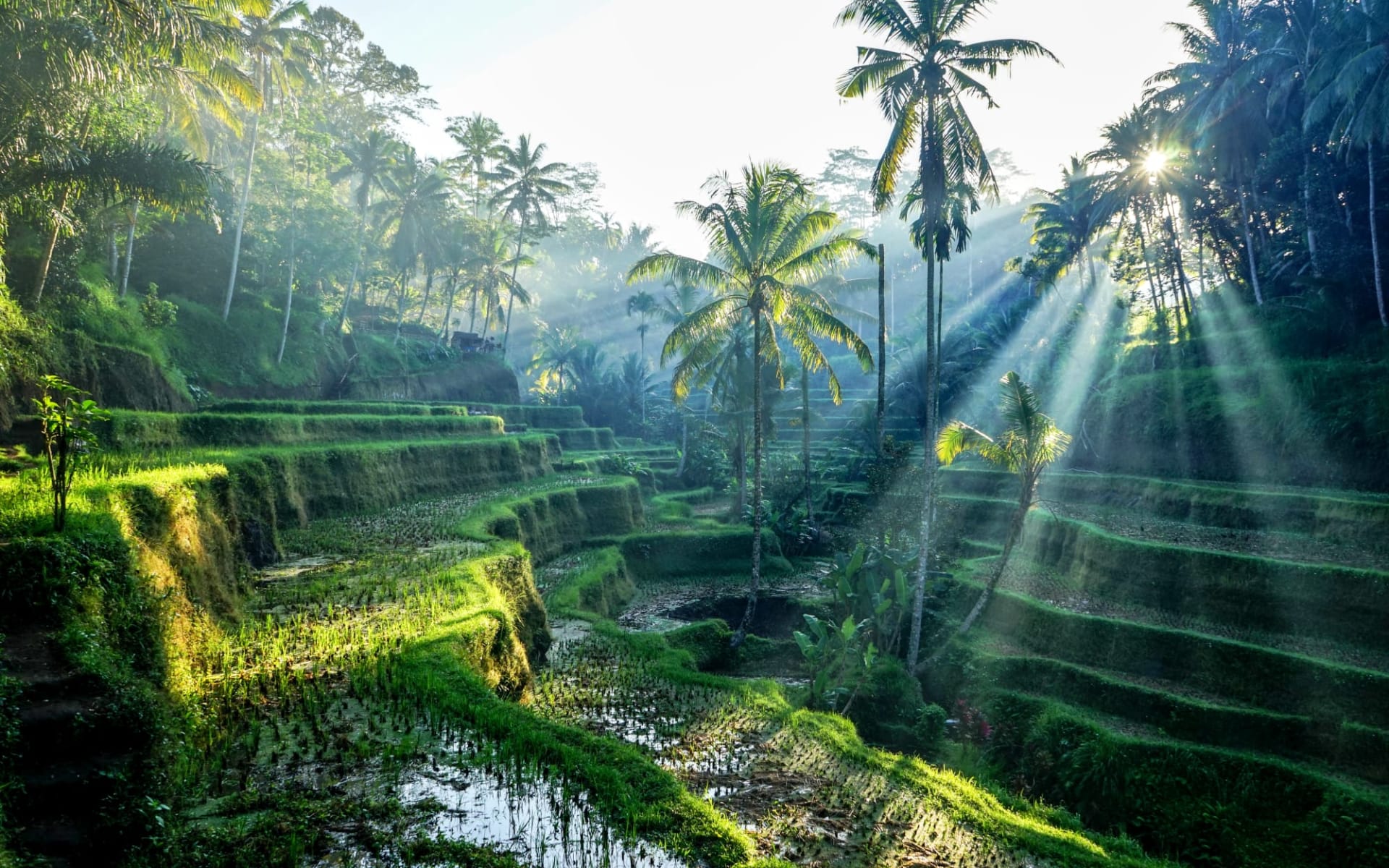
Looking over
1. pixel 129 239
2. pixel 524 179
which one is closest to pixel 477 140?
pixel 524 179

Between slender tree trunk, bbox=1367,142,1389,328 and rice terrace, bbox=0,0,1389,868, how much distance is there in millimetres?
173

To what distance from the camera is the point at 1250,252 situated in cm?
2698

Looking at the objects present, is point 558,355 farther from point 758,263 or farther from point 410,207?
point 758,263

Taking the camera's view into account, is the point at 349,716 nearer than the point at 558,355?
Yes

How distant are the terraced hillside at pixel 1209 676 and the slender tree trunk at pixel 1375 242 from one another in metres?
7.83

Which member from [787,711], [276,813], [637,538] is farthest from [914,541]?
[276,813]

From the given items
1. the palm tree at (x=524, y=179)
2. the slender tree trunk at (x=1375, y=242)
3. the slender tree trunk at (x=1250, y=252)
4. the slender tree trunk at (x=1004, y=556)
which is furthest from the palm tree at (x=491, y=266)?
the slender tree trunk at (x=1375, y=242)

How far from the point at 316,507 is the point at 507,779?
11775mm

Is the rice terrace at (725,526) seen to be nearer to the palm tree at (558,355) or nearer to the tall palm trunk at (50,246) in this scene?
the tall palm trunk at (50,246)

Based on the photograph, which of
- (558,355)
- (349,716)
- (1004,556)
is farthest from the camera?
(558,355)

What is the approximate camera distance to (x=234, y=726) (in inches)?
261

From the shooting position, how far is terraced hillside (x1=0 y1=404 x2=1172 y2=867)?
198 inches

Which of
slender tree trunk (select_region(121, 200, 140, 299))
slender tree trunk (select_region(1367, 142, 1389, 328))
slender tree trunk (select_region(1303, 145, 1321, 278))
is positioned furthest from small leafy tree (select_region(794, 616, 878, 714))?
slender tree trunk (select_region(121, 200, 140, 299))

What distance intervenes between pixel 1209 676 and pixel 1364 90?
18367mm
